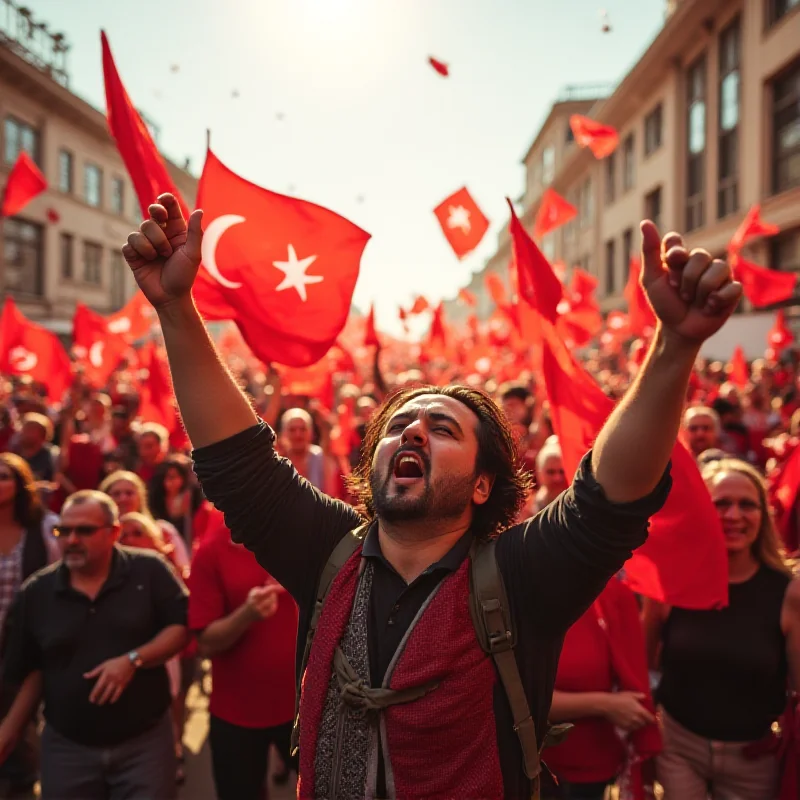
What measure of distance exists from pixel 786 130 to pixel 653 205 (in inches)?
434

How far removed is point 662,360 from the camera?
1.41m

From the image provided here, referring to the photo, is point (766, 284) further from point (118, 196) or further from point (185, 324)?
point (118, 196)

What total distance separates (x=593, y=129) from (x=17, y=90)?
23052mm

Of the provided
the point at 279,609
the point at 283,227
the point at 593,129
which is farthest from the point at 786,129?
the point at 279,609

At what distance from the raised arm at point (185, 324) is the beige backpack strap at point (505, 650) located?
688 millimetres

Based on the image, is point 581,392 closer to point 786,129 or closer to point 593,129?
point 593,129

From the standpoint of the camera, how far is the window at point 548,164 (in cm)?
4547

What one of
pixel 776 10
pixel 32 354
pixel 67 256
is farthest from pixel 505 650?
pixel 67 256

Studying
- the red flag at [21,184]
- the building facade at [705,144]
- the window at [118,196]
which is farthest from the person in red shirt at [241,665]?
the window at [118,196]

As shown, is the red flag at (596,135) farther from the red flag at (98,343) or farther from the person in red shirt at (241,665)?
the red flag at (98,343)

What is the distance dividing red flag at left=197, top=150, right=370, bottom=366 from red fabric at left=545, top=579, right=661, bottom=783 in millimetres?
1851

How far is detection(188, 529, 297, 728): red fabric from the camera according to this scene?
319 cm

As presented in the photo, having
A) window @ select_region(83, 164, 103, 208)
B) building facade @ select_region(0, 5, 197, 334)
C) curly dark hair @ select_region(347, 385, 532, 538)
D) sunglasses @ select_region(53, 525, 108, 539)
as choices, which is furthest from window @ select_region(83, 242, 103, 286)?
curly dark hair @ select_region(347, 385, 532, 538)

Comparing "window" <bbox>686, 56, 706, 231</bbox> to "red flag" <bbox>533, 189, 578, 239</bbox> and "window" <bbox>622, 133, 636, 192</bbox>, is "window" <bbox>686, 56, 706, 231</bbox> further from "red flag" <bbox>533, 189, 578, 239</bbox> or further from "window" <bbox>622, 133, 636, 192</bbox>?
"red flag" <bbox>533, 189, 578, 239</bbox>
